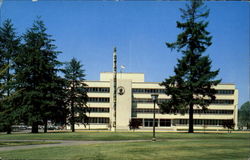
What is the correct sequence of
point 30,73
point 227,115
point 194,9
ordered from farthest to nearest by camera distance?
point 227,115 → point 30,73 → point 194,9

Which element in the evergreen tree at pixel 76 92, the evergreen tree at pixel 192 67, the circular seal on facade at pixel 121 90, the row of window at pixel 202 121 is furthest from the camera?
the row of window at pixel 202 121

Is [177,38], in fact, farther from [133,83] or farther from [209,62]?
[133,83]

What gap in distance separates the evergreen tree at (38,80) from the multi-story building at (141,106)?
31.1m

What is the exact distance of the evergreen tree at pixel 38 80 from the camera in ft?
116

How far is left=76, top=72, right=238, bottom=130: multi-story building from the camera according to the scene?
70.2 metres

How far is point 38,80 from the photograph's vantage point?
37781 millimetres

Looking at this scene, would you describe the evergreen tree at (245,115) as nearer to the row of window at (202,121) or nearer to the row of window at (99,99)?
the row of window at (202,121)

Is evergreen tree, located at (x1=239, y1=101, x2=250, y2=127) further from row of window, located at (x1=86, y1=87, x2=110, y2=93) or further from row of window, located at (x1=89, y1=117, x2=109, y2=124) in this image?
row of window, located at (x1=86, y1=87, x2=110, y2=93)

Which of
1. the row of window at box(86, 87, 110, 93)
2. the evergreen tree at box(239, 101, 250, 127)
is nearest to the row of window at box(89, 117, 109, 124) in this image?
the row of window at box(86, 87, 110, 93)

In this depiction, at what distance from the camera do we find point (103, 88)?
238ft

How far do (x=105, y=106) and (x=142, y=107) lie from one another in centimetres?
952

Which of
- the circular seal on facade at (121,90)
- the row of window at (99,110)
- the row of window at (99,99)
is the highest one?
the circular seal on facade at (121,90)

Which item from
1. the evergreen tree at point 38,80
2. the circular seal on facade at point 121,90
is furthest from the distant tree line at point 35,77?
the circular seal on facade at point 121,90

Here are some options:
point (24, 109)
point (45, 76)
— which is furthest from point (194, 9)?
point (24, 109)
